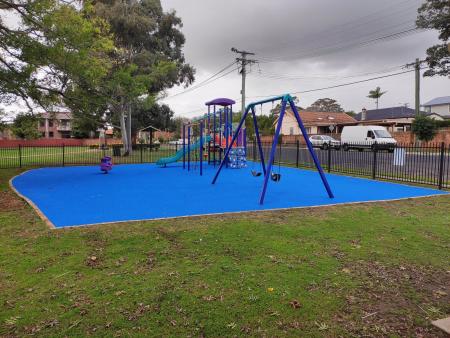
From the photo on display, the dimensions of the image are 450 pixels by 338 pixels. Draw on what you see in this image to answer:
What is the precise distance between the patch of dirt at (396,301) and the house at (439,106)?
7475 centimetres

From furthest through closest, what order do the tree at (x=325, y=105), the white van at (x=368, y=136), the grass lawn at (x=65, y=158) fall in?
the tree at (x=325, y=105) → the white van at (x=368, y=136) → the grass lawn at (x=65, y=158)

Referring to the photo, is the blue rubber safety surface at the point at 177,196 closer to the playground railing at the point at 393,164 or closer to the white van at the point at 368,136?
the playground railing at the point at 393,164

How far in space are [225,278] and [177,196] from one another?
228 inches

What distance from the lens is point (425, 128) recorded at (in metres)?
29.8

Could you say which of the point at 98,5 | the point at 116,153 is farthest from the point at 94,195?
the point at 98,5

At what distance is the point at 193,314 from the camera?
305cm

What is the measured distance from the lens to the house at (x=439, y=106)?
67006 mm

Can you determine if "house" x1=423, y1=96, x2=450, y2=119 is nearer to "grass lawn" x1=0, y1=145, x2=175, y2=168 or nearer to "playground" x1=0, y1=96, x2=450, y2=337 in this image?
"grass lawn" x1=0, y1=145, x2=175, y2=168

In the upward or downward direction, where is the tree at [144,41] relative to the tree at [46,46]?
upward

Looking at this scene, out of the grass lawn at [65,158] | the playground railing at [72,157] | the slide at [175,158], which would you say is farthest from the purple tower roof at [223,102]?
the grass lawn at [65,158]

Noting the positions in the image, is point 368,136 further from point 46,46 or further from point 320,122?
point 46,46

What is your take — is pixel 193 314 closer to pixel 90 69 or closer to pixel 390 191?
pixel 390 191

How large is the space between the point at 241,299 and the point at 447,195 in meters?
8.71

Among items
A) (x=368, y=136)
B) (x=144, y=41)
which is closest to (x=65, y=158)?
(x=144, y=41)
